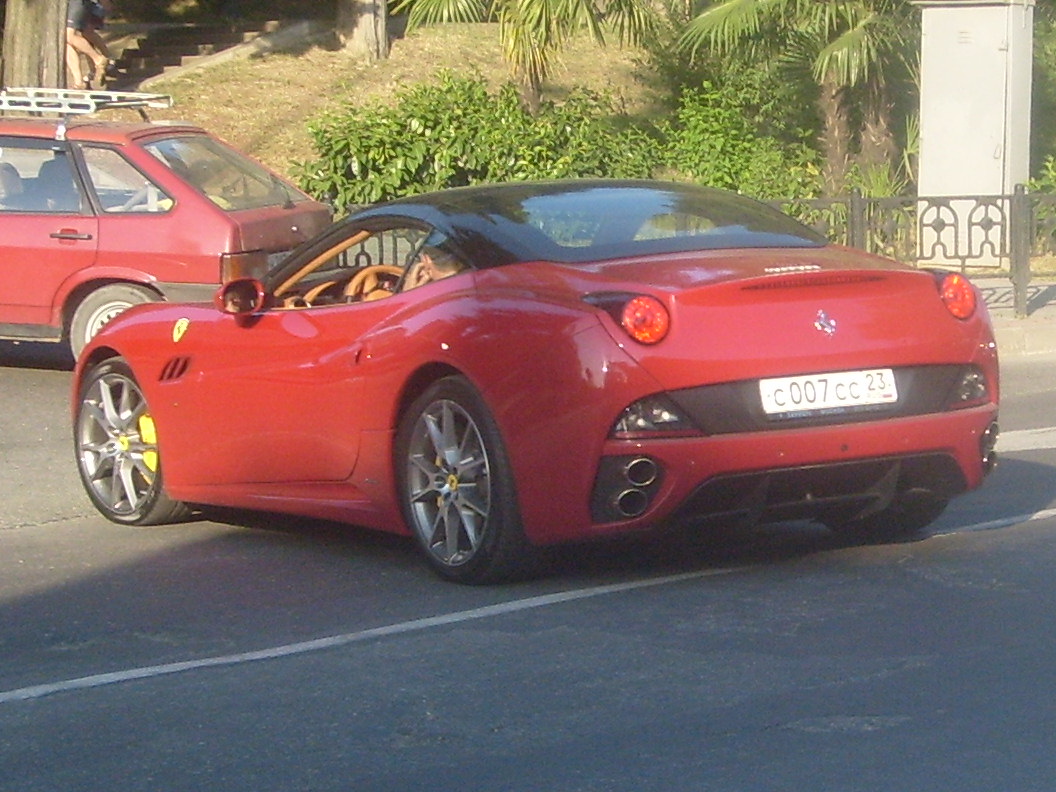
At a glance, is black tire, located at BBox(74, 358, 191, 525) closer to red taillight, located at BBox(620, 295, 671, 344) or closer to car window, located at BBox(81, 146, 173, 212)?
red taillight, located at BBox(620, 295, 671, 344)

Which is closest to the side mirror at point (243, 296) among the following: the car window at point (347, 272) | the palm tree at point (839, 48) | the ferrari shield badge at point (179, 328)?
the car window at point (347, 272)

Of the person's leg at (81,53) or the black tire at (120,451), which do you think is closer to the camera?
the black tire at (120,451)

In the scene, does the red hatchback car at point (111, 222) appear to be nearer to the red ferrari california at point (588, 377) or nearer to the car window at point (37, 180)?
the car window at point (37, 180)

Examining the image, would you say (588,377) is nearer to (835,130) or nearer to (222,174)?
(222,174)

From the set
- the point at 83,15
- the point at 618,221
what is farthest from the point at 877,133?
the point at 618,221

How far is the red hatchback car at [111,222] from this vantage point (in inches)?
472

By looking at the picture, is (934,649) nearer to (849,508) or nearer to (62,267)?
(849,508)

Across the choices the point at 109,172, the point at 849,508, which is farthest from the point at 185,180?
the point at 849,508

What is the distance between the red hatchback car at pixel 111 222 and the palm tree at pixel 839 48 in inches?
383

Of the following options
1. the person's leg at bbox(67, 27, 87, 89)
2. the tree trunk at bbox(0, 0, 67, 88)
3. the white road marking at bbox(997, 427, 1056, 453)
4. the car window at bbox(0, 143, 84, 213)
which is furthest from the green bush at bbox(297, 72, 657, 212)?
the person's leg at bbox(67, 27, 87, 89)

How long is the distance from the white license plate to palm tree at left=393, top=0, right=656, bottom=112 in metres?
14.9

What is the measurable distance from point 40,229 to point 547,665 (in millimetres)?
7862

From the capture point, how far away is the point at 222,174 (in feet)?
41.7

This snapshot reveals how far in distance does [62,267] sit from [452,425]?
6480mm
